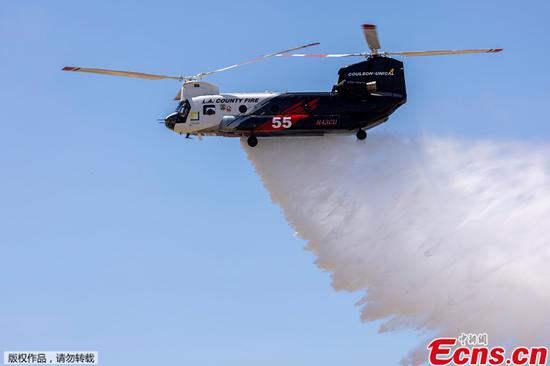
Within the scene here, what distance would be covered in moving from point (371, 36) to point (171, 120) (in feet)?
28.7

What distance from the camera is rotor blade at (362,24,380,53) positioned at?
8831cm

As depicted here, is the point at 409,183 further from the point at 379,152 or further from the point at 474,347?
the point at 474,347

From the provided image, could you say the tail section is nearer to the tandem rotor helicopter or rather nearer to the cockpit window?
the tandem rotor helicopter

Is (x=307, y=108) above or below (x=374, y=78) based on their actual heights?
below

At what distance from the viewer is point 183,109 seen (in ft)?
297

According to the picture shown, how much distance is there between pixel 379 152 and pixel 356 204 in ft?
7.77

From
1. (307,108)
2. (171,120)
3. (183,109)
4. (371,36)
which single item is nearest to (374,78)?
(371,36)

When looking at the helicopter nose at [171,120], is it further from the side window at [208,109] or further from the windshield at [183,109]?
the side window at [208,109]

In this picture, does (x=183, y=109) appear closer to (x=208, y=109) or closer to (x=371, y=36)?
(x=208, y=109)

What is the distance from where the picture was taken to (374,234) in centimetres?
9200

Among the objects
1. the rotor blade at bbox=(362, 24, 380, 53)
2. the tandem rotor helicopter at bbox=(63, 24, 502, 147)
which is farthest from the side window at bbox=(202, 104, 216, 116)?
the rotor blade at bbox=(362, 24, 380, 53)

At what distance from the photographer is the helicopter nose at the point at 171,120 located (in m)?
90.4

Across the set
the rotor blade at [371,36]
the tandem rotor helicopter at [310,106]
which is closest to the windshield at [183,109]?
the tandem rotor helicopter at [310,106]

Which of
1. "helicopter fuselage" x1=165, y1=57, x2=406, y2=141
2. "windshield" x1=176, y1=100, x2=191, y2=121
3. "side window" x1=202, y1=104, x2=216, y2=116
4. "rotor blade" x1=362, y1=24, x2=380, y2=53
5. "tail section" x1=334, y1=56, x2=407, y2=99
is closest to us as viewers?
"rotor blade" x1=362, y1=24, x2=380, y2=53
